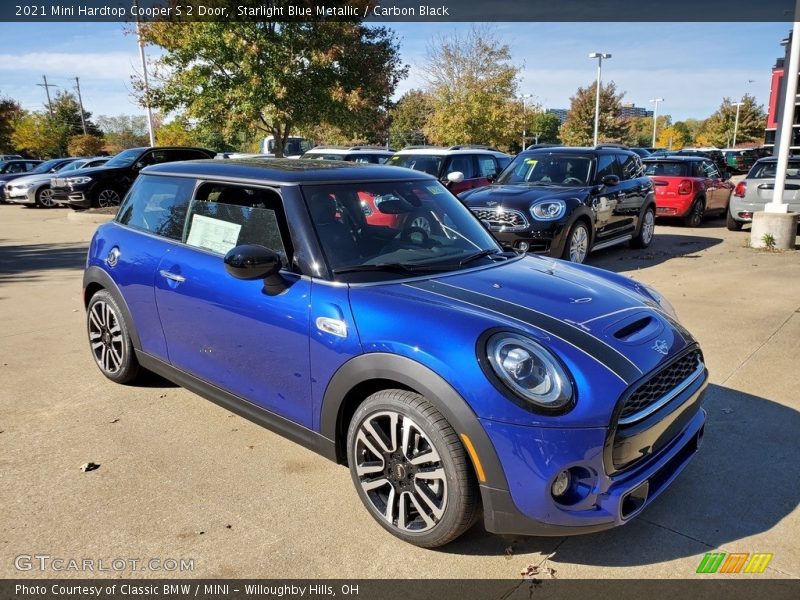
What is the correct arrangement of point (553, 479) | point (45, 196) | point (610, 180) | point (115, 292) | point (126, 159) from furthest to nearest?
point (45, 196), point (126, 159), point (610, 180), point (115, 292), point (553, 479)

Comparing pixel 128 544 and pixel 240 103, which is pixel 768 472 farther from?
pixel 240 103

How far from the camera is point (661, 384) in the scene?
270 centimetres

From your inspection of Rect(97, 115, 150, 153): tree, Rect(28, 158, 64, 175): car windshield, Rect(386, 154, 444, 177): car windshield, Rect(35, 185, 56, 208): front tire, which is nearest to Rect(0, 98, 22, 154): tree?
Rect(97, 115, 150, 153): tree

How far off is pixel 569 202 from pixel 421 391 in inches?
252

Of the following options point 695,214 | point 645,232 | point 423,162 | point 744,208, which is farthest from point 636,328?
point 695,214

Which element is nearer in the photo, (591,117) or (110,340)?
(110,340)

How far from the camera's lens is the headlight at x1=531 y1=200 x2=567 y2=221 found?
806 cm

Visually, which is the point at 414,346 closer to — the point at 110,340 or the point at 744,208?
the point at 110,340

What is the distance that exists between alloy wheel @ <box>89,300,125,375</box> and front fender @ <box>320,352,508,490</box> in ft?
7.52

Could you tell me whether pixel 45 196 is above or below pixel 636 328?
below

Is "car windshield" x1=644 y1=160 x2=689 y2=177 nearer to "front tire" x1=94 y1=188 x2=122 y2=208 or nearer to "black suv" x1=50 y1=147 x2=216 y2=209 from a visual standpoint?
"black suv" x1=50 y1=147 x2=216 y2=209

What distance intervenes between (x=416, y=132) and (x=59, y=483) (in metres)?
62.9

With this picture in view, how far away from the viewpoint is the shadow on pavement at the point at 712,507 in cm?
270

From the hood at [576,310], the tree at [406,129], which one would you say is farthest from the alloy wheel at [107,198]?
the tree at [406,129]
